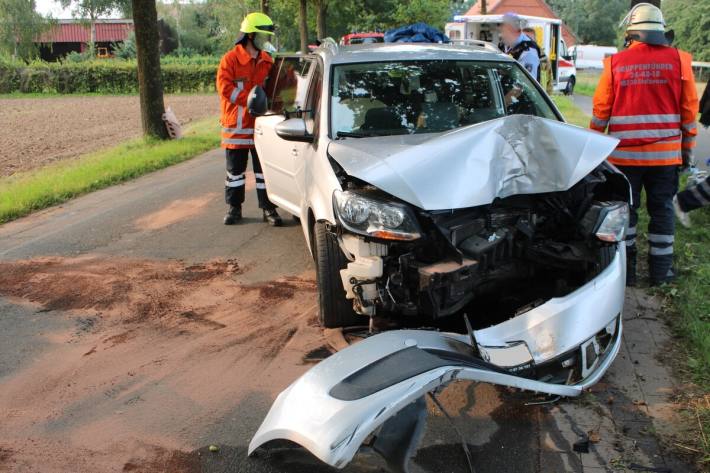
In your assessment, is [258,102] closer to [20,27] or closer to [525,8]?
[525,8]

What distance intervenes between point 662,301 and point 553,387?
2.32 m

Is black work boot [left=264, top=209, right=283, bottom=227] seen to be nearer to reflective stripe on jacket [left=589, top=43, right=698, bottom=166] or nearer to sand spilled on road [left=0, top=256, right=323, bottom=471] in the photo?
sand spilled on road [left=0, top=256, right=323, bottom=471]

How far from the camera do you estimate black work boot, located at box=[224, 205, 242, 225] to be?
7.76 m

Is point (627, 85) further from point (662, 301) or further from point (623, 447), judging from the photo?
point (623, 447)

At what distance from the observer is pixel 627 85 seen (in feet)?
17.7

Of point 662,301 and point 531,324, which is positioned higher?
point 531,324

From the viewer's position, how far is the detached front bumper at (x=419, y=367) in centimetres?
268

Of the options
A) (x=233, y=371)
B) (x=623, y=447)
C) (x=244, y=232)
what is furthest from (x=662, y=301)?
(x=244, y=232)

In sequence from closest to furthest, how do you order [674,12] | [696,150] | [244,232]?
[244,232]
[696,150]
[674,12]

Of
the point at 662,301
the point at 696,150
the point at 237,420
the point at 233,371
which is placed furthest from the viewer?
the point at 696,150

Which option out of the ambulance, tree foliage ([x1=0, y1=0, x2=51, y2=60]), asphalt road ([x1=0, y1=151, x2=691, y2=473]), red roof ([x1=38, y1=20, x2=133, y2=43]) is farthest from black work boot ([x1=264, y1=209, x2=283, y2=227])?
red roof ([x1=38, y1=20, x2=133, y2=43])

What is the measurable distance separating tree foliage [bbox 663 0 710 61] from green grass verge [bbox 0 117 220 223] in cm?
4226

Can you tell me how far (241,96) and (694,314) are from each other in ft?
16.7

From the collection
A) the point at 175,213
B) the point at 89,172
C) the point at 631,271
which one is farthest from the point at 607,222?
the point at 89,172
